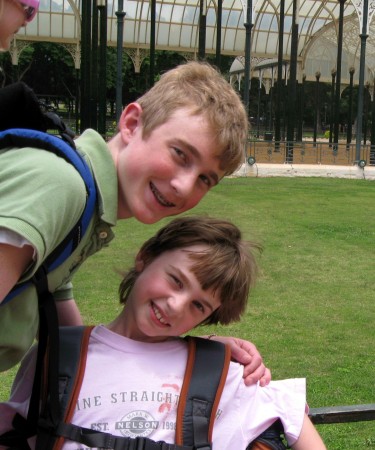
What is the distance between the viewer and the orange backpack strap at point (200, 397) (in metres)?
1.67

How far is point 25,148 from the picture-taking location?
4.62ft

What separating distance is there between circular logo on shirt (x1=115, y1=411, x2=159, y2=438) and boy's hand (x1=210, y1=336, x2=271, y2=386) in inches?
11.4

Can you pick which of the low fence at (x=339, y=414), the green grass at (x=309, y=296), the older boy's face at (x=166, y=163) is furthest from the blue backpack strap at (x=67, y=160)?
the low fence at (x=339, y=414)

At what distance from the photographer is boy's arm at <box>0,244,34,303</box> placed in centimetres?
131

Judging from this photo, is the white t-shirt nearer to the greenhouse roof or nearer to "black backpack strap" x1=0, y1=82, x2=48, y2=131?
"black backpack strap" x1=0, y1=82, x2=48, y2=131

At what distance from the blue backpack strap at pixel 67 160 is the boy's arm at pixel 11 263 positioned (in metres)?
0.09

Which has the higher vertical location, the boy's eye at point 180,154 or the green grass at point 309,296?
the boy's eye at point 180,154

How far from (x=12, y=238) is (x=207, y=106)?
62 cm

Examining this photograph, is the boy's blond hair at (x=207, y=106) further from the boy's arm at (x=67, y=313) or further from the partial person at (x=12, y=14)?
the boy's arm at (x=67, y=313)

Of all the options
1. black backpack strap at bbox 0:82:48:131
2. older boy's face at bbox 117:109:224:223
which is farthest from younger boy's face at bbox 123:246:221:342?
black backpack strap at bbox 0:82:48:131

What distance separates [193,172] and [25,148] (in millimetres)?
435

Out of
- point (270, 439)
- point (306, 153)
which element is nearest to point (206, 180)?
point (270, 439)

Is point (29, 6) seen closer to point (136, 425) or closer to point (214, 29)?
point (136, 425)

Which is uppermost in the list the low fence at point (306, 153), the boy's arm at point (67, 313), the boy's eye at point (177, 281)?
the boy's eye at point (177, 281)
